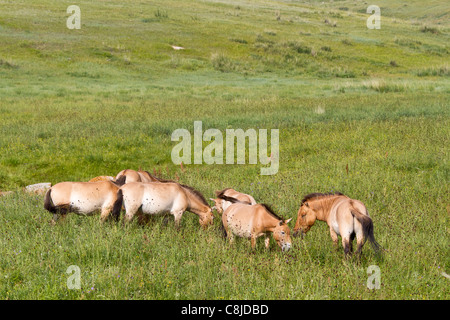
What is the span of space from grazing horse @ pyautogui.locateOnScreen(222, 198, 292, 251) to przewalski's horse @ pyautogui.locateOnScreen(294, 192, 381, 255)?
0.42 m

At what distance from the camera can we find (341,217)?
19.1 feet

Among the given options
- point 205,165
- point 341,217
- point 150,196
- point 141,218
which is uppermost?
point 341,217

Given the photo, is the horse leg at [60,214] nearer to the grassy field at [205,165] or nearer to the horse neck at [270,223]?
the grassy field at [205,165]

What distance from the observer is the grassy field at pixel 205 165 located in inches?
204

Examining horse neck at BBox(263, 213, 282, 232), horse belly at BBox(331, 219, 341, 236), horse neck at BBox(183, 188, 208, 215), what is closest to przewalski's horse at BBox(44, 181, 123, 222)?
horse neck at BBox(183, 188, 208, 215)

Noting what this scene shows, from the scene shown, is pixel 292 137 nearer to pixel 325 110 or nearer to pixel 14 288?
pixel 325 110

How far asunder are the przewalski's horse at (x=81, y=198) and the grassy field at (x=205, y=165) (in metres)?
0.24

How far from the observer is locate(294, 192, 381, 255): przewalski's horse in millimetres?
5586

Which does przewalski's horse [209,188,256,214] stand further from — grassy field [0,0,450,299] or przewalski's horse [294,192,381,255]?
przewalski's horse [294,192,381,255]

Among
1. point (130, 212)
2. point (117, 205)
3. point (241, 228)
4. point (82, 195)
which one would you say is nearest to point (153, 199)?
point (130, 212)

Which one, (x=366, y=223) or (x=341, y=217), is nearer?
(x=366, y=223)

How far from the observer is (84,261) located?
223 inches

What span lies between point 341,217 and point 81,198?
13.6 ft

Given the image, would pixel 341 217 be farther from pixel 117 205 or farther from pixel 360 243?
pixel 117 205
